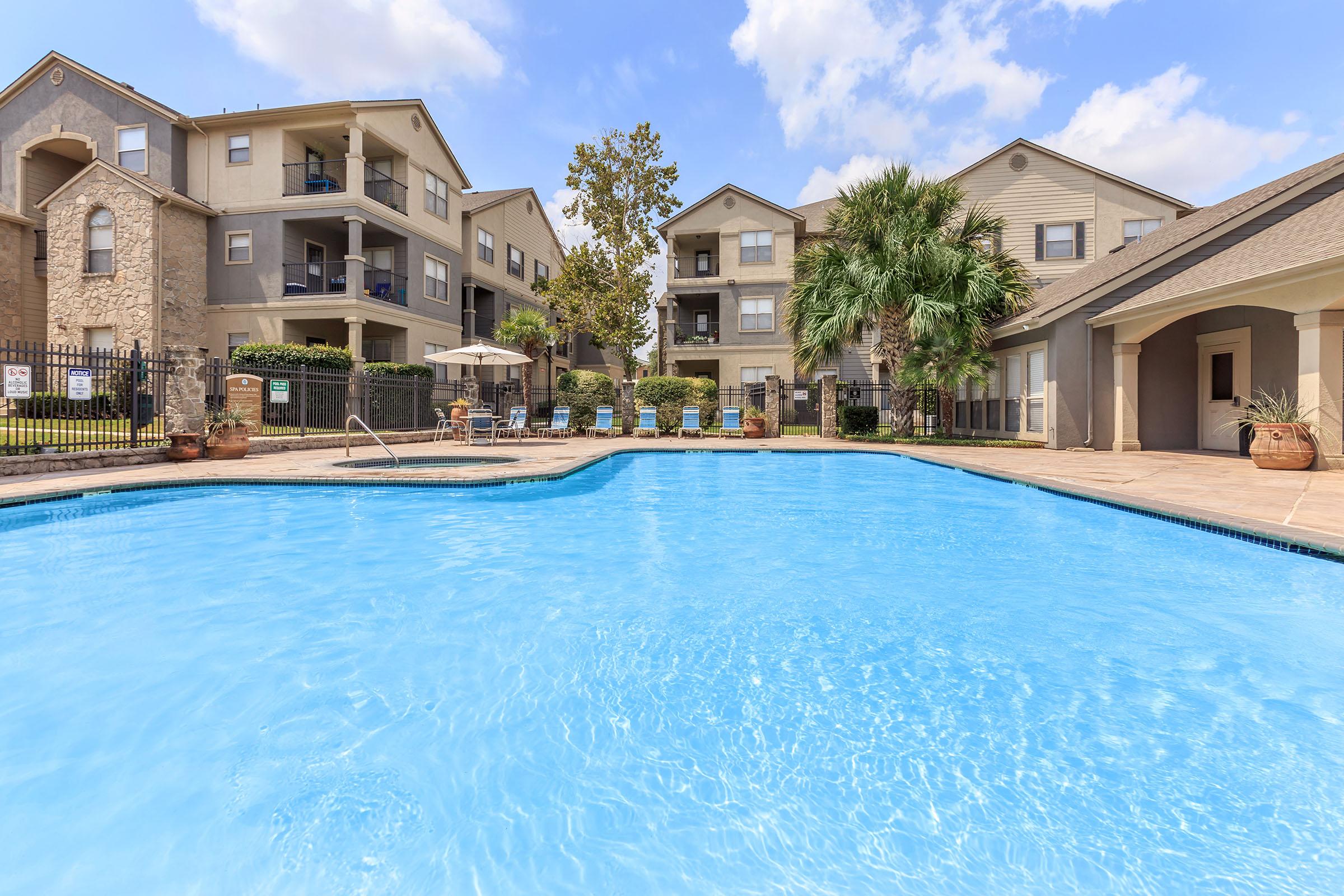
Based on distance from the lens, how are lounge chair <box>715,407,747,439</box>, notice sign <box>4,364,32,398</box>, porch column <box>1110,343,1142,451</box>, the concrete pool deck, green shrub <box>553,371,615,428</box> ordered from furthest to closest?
1. green shrub <box>553,371,615,428</box>
2. lounge chair <box>715,407,747,439</box>
3. porch column <box>1110,343,1142,451</box>
4. notice sign <box>4,364,32,398</box>
5. the concrete pool deck

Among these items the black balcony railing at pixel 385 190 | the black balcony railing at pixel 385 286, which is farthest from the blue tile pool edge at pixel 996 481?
the black balcony railing at pixel 385 190

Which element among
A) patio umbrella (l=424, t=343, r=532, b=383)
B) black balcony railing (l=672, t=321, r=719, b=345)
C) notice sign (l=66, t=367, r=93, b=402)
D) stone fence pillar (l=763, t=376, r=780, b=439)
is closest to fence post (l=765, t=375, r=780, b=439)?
stone fence pillar (l=763, t=376, r=780, b=439)

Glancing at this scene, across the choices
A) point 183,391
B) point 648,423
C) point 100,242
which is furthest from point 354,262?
point 648,423

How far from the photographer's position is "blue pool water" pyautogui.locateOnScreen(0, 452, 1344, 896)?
7.38 ft

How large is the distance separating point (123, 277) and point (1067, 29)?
2668cm

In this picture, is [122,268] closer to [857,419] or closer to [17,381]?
[17,381]

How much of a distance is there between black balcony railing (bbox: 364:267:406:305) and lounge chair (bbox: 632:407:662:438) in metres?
9.70

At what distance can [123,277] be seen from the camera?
19719mm

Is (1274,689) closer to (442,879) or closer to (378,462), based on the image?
(442,879)

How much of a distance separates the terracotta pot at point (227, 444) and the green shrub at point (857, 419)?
52.5 feet

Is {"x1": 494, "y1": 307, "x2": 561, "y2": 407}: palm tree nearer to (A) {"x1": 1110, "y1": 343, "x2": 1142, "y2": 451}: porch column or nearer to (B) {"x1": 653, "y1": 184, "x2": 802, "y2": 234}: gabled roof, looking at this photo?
(B) {"x1": 653, "y1": 184, "x2": 802, "y2": 234}: gabled roof

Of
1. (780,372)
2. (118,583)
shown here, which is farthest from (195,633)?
(780,372)

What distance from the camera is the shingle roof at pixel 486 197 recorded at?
2839 cm

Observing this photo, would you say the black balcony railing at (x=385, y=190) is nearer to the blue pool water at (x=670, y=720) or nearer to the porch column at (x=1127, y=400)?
the blue pool water at (x=670, y=720)
